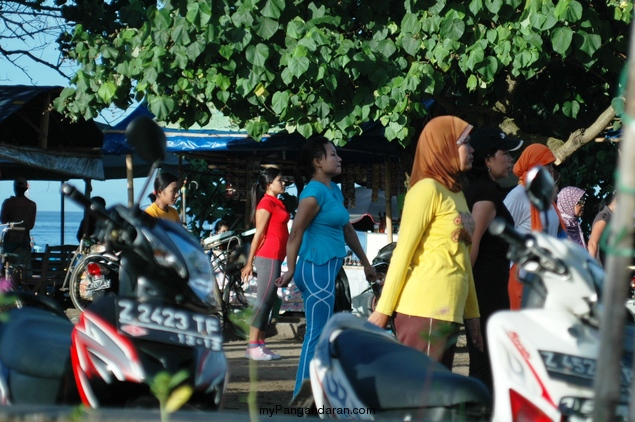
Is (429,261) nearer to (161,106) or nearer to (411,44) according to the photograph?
(411,44)

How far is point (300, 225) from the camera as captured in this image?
21.7ft

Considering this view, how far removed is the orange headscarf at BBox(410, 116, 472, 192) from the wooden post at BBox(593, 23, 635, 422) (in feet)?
8.83

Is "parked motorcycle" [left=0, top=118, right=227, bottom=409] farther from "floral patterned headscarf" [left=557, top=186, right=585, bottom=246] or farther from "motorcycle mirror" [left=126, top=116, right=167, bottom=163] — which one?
"floral patterned headscarf" [left=557, top=186, right=585, bottom=246]

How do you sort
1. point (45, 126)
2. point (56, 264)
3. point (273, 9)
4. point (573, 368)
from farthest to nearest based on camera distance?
point (56, 264) < point (45, 126) < point (273, 9) < point (573, 368)

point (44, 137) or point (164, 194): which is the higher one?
point (44, 137)

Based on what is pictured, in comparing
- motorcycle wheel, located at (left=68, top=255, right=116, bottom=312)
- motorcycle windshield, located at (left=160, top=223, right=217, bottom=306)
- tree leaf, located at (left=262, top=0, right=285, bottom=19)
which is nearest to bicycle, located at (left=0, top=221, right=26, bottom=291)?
motorcycle wheel, located at (left=68, top=255, right=116, bottom=312)

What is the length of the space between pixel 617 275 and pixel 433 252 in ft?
8.68

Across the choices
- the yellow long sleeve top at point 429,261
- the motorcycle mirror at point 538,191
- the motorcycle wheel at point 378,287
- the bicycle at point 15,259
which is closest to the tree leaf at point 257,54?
the motorcycle wheel at point 378,287

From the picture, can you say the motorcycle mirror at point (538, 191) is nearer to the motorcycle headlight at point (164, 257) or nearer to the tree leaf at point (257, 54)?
the motorcycle headlight at point (164, 257)

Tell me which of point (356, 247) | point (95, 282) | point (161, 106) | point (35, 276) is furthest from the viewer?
point (35, 276)

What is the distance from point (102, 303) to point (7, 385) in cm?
72

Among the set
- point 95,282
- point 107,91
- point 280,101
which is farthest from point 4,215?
point 280,101

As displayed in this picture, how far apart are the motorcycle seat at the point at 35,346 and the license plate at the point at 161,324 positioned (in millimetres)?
502

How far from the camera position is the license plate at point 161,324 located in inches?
130
